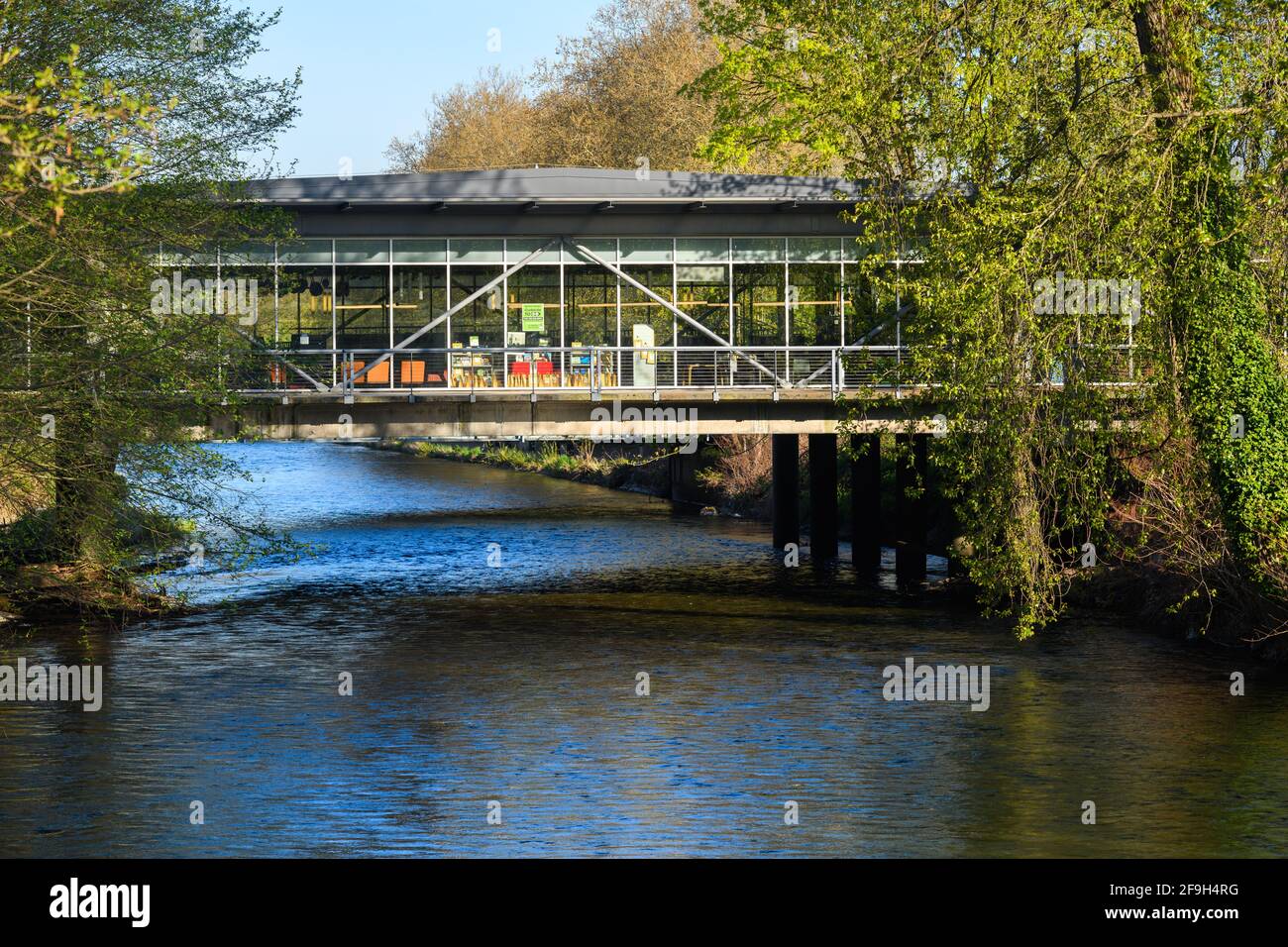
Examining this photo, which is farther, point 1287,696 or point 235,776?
point 1287,696

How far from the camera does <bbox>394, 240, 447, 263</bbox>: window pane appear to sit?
36.1m

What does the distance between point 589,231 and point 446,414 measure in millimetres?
6205

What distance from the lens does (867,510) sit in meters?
37.9

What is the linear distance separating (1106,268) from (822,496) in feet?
59.3

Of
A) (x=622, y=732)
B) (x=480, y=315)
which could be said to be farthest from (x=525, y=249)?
(x=622, y=732)

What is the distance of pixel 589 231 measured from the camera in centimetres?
3638

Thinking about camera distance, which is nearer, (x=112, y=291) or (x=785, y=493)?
(x=112, y=291)

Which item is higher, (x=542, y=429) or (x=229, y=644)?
(x=542, y=429)

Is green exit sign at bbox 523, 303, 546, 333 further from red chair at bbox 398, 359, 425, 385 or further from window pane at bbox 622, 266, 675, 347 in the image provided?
red chair at bbox 398, 359, 425, 385

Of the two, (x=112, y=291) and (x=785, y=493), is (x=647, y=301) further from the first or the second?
(x=112, y=291)

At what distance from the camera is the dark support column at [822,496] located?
39.5 meters

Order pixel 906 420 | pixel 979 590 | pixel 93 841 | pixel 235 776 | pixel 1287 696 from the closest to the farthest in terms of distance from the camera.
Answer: pixel 93 841, pixel 235 776, pixel 1287 696, pixel 906 420, pixel 979 590
